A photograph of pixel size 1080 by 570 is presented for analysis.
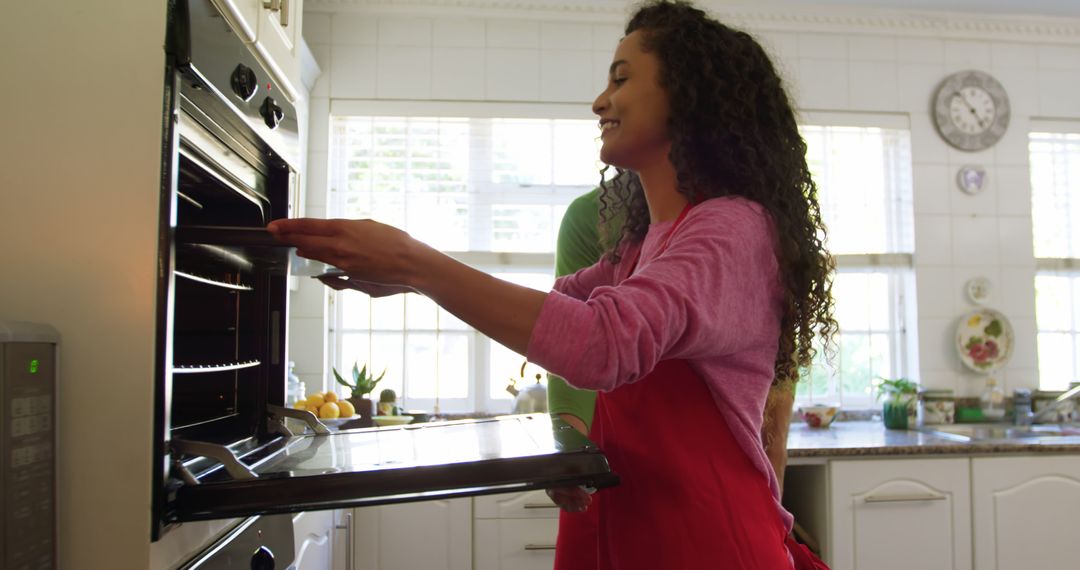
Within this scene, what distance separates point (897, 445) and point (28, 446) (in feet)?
7.84

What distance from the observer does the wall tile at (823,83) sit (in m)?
3.20

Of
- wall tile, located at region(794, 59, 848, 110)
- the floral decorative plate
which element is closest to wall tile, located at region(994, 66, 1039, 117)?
wall tile, located at region(794, 59, 848, 110)

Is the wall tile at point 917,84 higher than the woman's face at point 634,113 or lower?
higher

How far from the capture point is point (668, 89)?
89 cm

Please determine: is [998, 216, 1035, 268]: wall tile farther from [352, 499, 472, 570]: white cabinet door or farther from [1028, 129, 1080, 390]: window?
[352, 499, 472, 570]: white cabinet door

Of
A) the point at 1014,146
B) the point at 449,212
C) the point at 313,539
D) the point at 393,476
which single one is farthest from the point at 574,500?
the point at 1014,146

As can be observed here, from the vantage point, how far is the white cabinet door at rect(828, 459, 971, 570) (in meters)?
2.44

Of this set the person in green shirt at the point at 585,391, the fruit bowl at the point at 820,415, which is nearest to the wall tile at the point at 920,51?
the fruit bowl at the point at 820,415

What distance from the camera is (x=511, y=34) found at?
3.06m

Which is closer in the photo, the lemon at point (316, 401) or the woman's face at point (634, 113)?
the woman's face at point (634, 113)

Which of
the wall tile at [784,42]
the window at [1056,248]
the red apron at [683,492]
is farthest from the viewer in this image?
the window at [1056,248]

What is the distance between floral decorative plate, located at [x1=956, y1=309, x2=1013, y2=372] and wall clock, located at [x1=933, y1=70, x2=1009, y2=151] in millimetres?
682

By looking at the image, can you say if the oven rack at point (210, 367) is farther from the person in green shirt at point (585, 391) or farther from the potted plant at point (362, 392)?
the potted plant at point (362, 392)

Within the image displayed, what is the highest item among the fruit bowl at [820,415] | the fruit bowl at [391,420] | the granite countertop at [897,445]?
the fruit bowl at [391,420]
